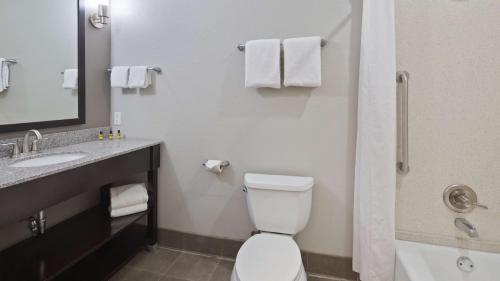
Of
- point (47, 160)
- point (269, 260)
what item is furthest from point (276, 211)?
point (47, 160)

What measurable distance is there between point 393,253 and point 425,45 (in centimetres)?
124

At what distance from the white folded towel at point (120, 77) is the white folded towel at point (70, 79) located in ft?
0.79

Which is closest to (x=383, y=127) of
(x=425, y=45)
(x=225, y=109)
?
(x=425, y=45)

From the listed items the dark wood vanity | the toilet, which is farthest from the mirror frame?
the toilet

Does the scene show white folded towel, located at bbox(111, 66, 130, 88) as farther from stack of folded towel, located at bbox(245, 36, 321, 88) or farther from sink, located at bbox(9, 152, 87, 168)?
stack of folded towel, located at bbox(245, 36, 321, 88)

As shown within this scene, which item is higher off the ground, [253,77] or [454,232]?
[253,77]

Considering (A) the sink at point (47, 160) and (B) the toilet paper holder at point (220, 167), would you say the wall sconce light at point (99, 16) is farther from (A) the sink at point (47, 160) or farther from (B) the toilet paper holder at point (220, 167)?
(B) the toilet paper holder at point (220, 167)

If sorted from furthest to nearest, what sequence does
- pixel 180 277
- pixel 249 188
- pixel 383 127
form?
1. pixel 180 277
2. pixel 249 188
3. pixel 383 127

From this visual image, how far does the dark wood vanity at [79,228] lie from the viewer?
3.90ft

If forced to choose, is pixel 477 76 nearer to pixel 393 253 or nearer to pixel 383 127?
pixel 383 127

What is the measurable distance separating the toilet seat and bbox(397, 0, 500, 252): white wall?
84 cm

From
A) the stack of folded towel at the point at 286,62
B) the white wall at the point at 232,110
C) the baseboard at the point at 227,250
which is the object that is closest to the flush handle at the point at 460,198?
the white wall at the point at 232,110

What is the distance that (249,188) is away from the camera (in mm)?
1619

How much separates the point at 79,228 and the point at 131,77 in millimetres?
1128
